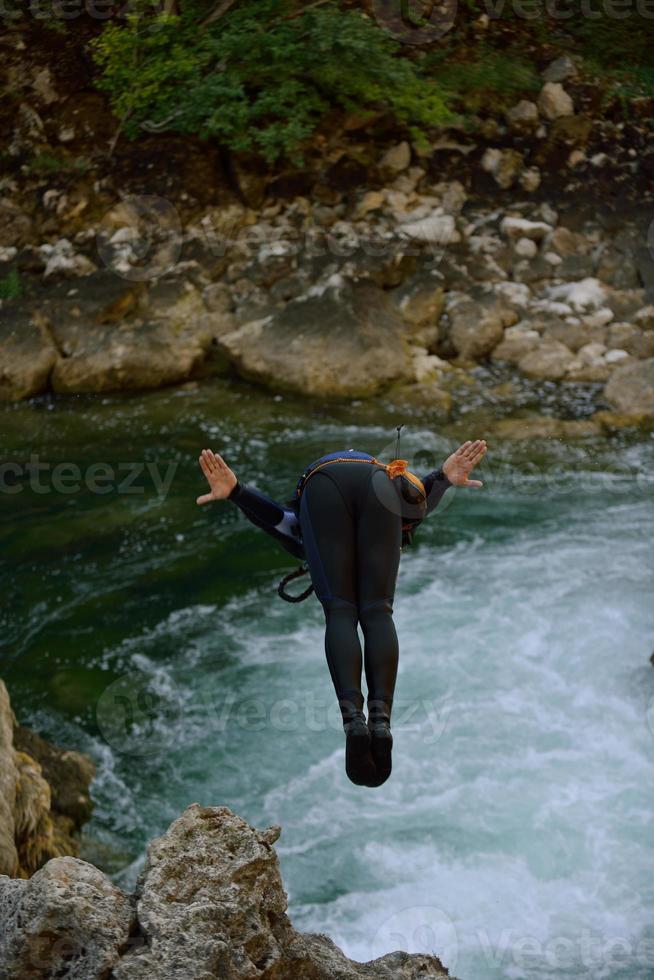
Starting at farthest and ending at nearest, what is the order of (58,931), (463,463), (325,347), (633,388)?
(325,347)
(633,388)
(463,463)
(58,931)

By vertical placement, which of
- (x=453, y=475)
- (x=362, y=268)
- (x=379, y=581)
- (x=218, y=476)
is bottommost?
(x=362, y=268)

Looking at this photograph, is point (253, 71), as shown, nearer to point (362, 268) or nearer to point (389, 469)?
point (362, 268)

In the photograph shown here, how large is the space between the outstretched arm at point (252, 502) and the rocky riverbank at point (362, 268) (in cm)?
636

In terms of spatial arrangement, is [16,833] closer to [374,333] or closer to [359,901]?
[359,901]

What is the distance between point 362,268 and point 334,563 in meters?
8.10

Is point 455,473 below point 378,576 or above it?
above

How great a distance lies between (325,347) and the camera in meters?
10.6

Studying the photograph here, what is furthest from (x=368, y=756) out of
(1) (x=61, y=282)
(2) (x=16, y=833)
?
(1) (x=61, y=282)

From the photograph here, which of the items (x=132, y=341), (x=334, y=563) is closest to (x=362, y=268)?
(x=132, y=341)

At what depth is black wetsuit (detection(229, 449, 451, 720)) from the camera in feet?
12.5

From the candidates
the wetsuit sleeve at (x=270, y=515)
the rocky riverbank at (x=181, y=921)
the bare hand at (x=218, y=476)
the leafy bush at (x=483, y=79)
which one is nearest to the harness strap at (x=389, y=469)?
the wetsuit sleeve at (x=270, y=515)

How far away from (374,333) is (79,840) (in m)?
6.62

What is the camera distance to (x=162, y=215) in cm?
1218

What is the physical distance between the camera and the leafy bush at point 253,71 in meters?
11.8
